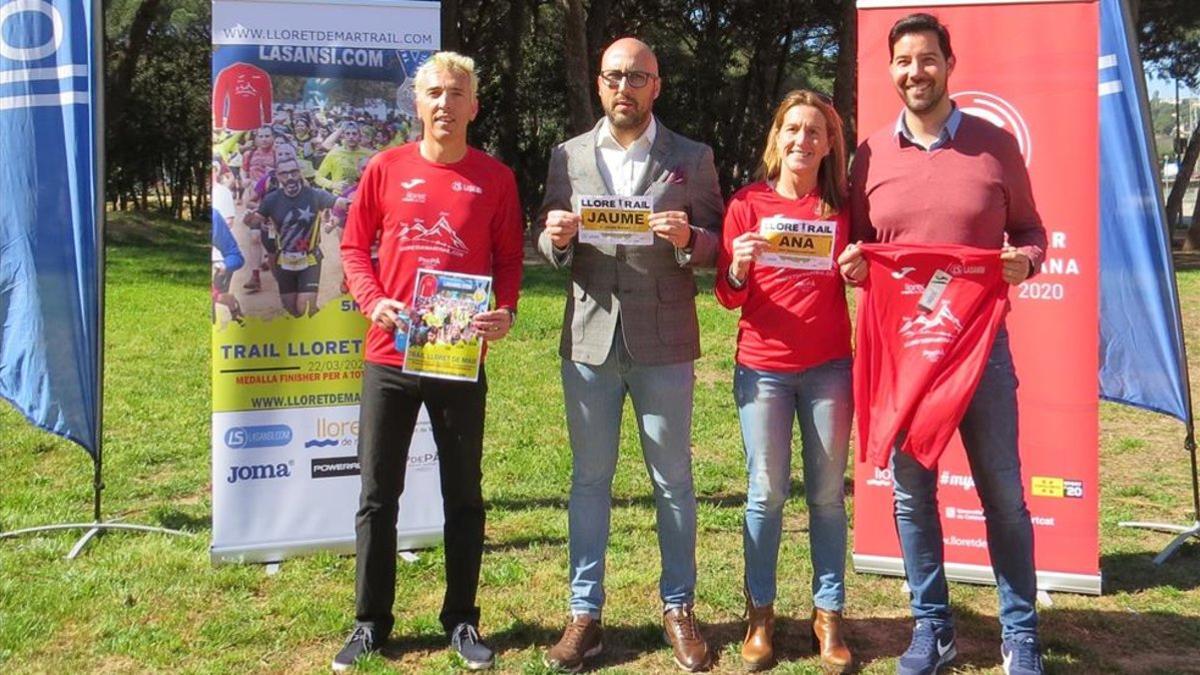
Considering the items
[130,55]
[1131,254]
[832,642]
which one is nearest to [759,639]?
[832,642]

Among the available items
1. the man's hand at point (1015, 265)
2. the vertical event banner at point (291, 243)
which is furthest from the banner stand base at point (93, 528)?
the man's hand at point (1015, 265)

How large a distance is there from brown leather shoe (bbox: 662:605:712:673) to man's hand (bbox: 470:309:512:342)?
4.10ft

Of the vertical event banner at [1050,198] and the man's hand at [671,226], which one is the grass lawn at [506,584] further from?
the man's hand at [671,226]

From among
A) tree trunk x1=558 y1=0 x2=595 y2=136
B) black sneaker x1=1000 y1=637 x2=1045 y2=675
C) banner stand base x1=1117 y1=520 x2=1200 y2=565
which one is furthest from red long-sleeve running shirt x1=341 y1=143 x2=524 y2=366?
tree trunk x1=558 y1=0 x2=595 y2=136

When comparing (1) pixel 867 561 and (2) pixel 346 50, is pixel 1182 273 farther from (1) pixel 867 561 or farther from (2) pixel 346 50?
(2) pixel 346 50

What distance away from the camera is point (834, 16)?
2686 centimetres

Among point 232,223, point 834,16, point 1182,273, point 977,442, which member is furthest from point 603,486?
point 834,16

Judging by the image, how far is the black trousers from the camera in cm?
385

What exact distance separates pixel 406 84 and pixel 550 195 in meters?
1.54

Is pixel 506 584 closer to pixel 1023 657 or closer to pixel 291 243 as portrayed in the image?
pixel 291 243

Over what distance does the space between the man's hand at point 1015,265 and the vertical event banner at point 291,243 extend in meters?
2.76

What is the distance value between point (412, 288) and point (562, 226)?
607mm

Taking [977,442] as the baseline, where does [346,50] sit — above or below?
above

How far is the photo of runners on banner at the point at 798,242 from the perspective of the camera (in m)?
3.60
